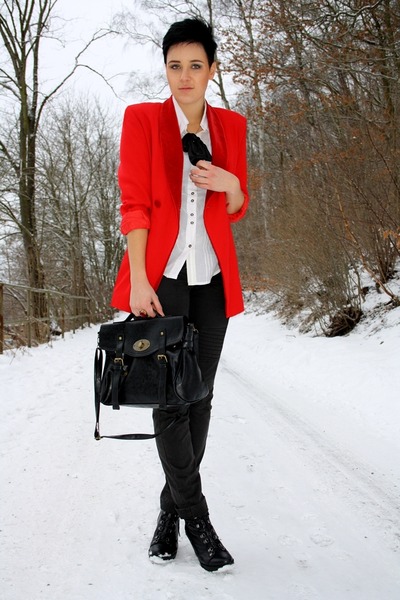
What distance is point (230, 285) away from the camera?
71.1 inches

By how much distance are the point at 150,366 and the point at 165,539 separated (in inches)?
27.0

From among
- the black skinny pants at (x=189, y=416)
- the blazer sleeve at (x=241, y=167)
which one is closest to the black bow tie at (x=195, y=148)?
the blazer sleeve at (x=241, y=167)

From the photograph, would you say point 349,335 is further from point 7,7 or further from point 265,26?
point 7,7

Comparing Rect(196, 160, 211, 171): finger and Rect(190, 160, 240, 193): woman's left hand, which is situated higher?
Rect(196, 160, 211, 171): finger

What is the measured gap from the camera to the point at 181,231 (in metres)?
1.75

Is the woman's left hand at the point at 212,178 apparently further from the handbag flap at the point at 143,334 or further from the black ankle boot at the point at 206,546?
the black ankle boot at the point at 206,546

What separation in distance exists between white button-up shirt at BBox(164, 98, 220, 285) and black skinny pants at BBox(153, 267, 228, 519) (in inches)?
1.5

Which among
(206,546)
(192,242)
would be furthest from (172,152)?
(206,546)

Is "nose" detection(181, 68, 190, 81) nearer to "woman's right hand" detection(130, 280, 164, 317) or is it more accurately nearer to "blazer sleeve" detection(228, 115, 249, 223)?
"blazer sleeve" detection(228, 115, 249, 223)

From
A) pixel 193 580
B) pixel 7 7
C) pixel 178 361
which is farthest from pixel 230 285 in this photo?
pixel 7 7

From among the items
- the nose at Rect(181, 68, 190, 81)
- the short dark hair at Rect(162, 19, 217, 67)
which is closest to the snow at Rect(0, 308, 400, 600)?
the nose at Rect(181, 68, 190, 81)

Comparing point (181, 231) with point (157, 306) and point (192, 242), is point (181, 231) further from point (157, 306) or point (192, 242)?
point (157, 306)

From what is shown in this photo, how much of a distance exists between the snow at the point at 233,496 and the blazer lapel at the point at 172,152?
1.33 m

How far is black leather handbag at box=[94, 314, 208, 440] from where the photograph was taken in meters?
1.56
